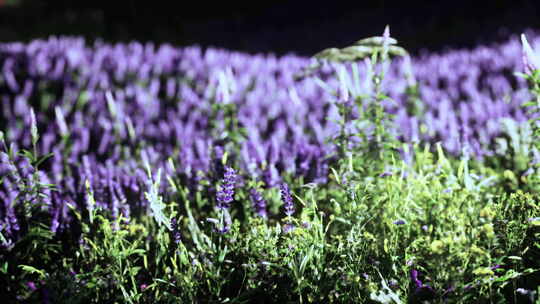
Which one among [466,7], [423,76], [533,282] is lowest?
[533,282]

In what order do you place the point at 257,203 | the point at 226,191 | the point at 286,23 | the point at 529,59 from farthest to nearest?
the point at 286,23
the point at 257,203
the point at 529,59
the point at 226,191

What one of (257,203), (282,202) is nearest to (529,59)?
(282,202)

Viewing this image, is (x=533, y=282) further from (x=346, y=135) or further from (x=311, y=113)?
(x=311, y=113)

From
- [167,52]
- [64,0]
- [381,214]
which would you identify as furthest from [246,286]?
[64,0]

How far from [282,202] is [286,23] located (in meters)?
13.3

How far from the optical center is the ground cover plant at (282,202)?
190cm

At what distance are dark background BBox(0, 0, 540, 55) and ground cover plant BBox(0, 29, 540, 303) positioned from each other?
232 inches

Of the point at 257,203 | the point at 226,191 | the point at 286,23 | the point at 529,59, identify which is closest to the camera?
the point at 226,191

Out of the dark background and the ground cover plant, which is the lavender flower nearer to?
the ground cover plant

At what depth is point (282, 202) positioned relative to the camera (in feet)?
6.58

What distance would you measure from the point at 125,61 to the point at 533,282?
5.31m

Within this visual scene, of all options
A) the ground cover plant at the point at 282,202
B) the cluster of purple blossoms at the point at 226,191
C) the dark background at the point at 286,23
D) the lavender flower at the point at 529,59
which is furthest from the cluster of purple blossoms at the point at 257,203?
the dark background at the point at 286,23

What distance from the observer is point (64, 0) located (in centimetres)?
1464

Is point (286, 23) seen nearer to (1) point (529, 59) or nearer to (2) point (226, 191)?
(1) point (529, 59)
